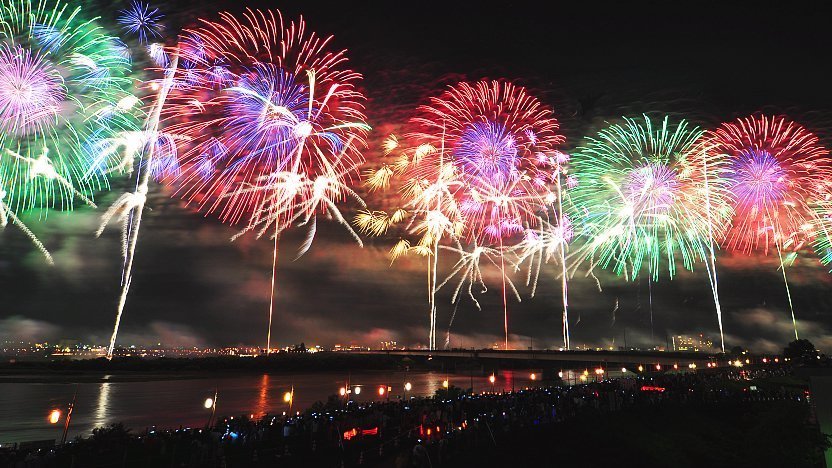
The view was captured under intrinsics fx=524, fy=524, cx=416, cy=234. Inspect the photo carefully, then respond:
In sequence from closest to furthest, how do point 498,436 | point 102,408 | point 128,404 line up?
1. point 498,436
2. point 102,408
3. point 128,404

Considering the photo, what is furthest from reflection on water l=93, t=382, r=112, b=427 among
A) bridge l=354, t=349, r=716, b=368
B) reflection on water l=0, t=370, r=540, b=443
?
bridge l=354, t=349, r=716, b=368

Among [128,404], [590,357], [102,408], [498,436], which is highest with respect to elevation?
[590,357]

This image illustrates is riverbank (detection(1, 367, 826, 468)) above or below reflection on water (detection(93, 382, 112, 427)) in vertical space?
above

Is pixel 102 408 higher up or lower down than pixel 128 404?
lower down

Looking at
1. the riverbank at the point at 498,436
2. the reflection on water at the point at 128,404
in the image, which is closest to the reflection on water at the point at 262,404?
the reflection on water at the point at 128,404

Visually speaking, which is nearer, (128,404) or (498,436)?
(498,436)

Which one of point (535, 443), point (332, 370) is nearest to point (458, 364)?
point (332, 370)

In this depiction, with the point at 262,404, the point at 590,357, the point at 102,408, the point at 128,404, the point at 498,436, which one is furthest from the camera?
the point at 590,357

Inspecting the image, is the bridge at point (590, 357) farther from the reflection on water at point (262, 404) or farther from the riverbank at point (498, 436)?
the reflection on water at point (262, 404)

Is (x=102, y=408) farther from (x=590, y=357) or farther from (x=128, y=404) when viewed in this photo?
(x=590, y=357)

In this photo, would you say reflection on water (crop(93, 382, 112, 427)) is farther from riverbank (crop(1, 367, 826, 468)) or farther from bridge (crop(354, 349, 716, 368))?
bridge (crop(354, 349, 716, 368))

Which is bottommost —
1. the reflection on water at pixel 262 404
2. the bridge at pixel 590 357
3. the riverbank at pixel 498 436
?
the reflection on water at pixel 262 404

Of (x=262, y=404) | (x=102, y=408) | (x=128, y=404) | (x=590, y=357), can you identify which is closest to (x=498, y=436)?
(x=262, y=404)
